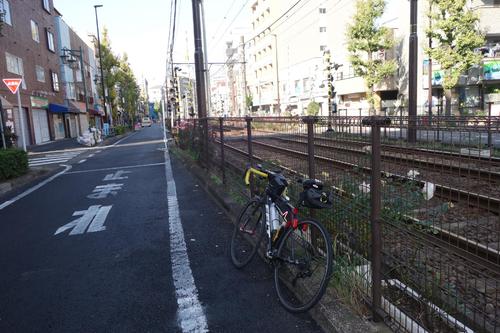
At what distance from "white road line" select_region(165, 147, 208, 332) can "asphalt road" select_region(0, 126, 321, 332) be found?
38mm

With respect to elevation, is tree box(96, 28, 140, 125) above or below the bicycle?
above

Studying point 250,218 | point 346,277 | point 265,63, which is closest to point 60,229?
point 250,218

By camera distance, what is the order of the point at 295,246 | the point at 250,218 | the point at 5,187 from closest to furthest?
the point at 295,246 < the point at 250,218 < the point at 5,187

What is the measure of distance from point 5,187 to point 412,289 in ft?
32.4

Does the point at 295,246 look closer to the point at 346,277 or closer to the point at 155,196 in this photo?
the point at 346,277

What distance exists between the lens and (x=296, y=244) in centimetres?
338

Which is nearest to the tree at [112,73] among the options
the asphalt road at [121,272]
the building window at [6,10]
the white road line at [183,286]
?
the building window at [6,10]

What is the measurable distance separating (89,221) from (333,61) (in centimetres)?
4022

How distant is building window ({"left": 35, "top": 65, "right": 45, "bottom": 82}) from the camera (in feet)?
Result: 99.8

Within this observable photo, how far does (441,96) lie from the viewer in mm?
30188

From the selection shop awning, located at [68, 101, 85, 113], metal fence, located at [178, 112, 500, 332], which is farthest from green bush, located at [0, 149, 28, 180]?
shop awning, located at [68, 101, 85, 113]

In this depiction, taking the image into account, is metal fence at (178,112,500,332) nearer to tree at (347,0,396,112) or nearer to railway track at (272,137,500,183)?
railway track at (272,137,500,183)

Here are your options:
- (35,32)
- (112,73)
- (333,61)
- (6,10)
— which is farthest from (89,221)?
(112,73)

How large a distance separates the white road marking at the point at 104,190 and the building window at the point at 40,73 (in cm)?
2538
